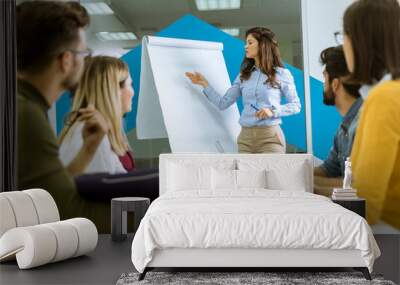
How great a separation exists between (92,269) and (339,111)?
139 inches

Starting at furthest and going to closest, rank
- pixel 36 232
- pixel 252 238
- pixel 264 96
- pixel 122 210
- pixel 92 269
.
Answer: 1. pixel 264 96
2. pixel 122 210
3. pixel 92 269
4. pixel 36 232
5. pixel 252 238

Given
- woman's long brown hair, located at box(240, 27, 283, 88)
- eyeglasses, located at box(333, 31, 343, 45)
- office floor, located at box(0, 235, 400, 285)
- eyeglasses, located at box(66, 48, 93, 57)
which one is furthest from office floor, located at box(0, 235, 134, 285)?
eyeglasses, located at box(333, 31, 343, 45)

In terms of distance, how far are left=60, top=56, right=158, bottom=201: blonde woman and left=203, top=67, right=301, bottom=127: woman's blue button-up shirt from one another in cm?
124

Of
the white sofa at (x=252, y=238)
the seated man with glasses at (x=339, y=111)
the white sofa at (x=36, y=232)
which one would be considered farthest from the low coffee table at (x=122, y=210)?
the seated man with glasses at (x=339, y=111)

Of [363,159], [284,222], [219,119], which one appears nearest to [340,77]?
[363,159]

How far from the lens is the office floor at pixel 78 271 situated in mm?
4727

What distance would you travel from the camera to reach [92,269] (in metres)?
5.15

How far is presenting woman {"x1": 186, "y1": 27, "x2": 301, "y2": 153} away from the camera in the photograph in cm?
714

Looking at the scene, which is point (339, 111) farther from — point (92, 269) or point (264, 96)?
point (92, 269)

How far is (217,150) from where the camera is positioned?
721 cm

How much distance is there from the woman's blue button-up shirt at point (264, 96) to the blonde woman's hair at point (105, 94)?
4.20 ft

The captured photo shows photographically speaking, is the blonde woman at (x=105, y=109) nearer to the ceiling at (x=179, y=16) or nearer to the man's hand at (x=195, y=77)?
the ceiling at (x=179, y=16)

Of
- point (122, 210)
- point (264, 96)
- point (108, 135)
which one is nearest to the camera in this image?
point (122, 210)

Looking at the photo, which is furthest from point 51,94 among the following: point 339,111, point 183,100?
point 339,111
